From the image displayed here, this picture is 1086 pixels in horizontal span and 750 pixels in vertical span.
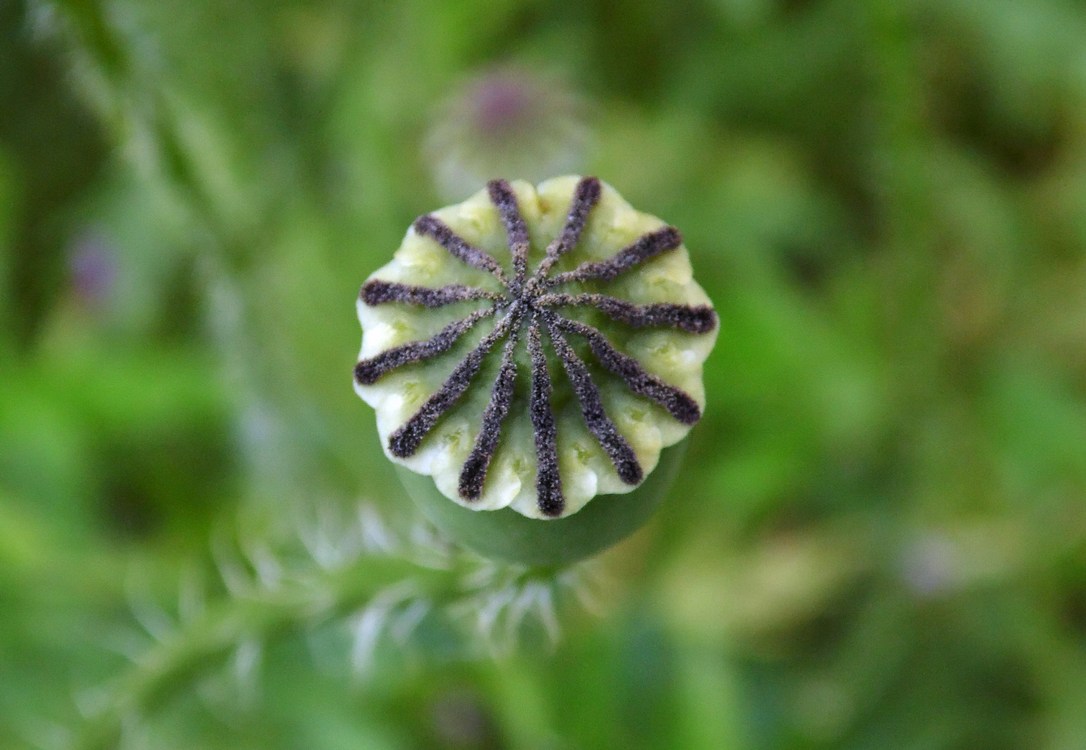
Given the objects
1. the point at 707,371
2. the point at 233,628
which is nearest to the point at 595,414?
the point at 233,628

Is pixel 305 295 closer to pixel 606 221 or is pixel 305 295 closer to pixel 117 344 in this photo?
→ pixel 117 344

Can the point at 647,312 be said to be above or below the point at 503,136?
below

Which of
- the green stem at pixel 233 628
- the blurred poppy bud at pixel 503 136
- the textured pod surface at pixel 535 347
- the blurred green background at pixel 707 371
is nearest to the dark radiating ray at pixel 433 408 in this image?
the textured pod surface at pixel 535 347

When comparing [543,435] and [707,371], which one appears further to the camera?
[707,371]

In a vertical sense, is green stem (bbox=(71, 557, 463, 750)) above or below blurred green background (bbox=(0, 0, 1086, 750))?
below

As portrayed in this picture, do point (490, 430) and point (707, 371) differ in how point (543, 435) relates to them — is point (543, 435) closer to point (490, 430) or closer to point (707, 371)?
point (490, 430)

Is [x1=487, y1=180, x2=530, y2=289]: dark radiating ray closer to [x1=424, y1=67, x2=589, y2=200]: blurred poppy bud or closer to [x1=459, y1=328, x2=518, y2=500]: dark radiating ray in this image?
[x1=459, y1=328, x2=518, y2=500]: dark radiating ray

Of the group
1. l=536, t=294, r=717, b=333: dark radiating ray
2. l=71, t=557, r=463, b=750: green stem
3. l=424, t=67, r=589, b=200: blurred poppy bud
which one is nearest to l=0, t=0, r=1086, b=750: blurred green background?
l=424, t=67, r=589, b=200: blurred poppy bud
